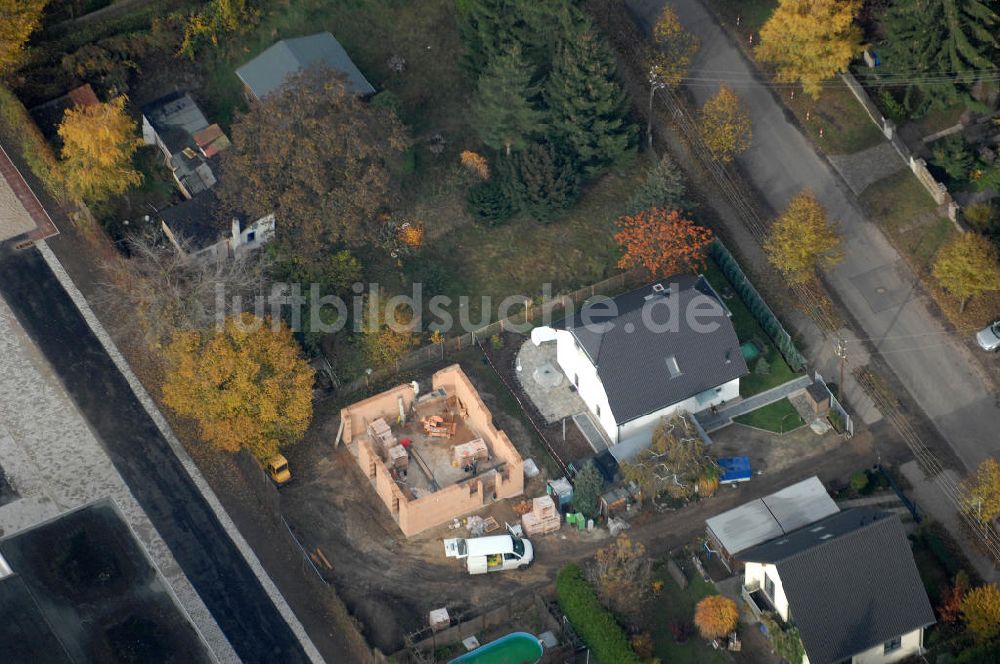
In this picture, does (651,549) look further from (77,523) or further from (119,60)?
(119,60)

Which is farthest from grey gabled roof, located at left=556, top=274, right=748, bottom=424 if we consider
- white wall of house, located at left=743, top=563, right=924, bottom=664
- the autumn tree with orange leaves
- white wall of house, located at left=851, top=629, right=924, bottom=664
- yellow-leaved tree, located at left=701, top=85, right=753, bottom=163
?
white wall of house, located at left=851, top=629, right=924, bottom=664

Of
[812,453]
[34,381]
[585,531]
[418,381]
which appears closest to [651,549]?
[585,531]

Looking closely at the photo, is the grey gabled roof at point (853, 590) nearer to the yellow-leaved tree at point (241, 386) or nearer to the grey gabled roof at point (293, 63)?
the yellow-leaved tree at point (241, 386)

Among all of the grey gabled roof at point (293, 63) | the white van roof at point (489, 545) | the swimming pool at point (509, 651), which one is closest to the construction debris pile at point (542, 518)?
the white van roof at point (489, 545)

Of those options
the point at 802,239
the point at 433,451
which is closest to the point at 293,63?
the point at 433,451

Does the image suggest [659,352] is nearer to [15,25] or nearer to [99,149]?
[99,149]

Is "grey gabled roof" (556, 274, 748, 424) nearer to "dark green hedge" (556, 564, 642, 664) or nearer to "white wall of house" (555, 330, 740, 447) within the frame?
"white wall of house" (555, 330, 740, 447)

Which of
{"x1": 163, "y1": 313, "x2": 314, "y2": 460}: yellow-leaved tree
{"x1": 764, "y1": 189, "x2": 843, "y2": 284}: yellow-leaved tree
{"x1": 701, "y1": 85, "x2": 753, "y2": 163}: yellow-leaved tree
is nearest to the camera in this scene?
{"x1": 163, "y1": 313, "x2": 314, "y2": 460}: yellow-leaved tree
